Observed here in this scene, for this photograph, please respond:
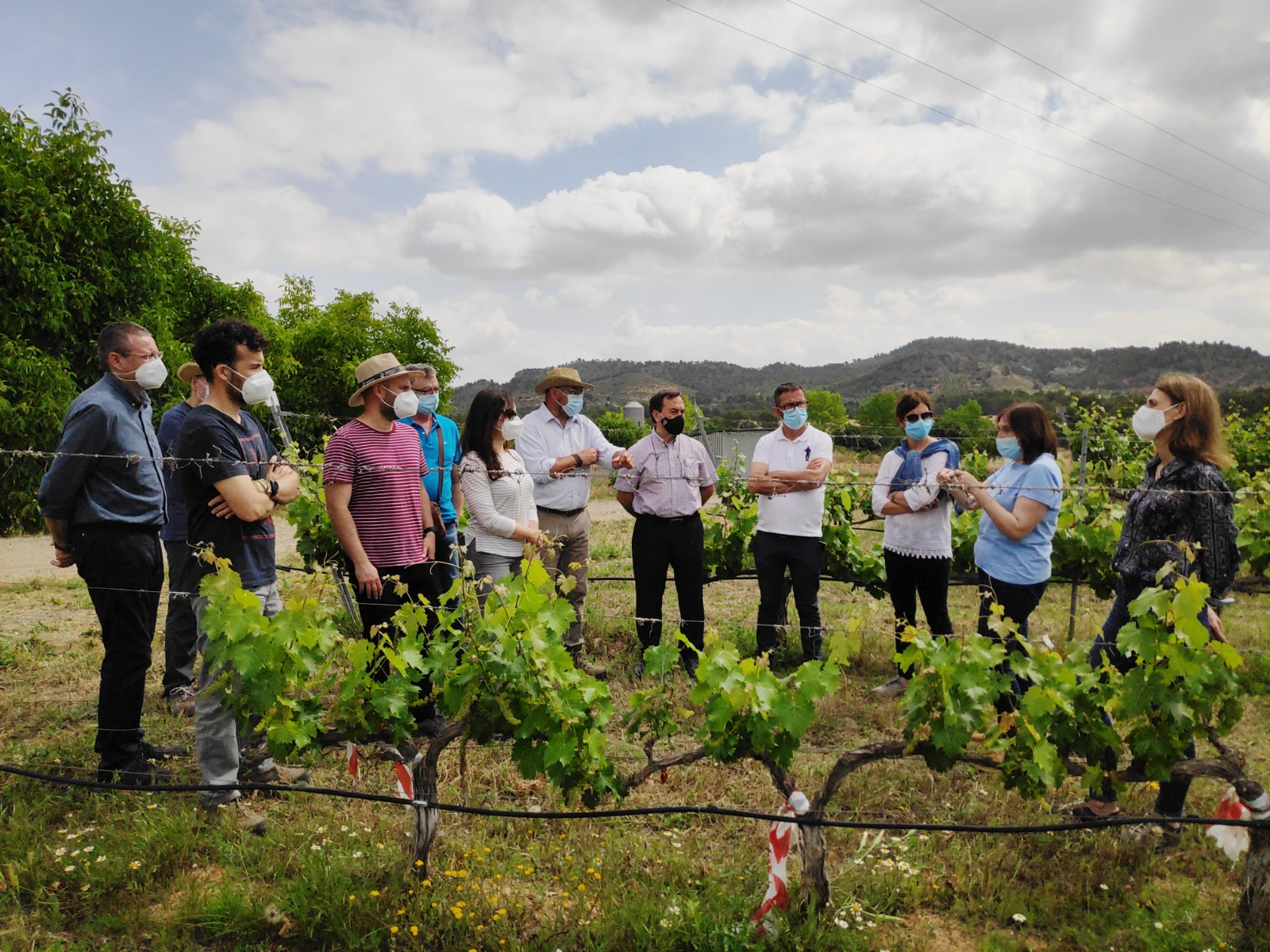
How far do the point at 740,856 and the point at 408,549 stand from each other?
1.95m

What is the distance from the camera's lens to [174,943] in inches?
97.3

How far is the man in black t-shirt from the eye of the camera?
10.0 ft

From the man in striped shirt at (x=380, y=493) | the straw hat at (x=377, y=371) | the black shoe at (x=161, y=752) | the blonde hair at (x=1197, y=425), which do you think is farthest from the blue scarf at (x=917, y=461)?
the black shoe at (x=161, y=752)

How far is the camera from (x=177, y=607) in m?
4.06

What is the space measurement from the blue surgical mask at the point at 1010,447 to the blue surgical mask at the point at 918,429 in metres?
0.49

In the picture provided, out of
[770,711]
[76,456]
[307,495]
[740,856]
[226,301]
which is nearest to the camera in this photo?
[770,711]

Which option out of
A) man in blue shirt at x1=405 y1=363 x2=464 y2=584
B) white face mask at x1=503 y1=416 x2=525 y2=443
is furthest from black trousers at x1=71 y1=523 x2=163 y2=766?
white face mask at x1=503 y1=416 x2=525 y2=443

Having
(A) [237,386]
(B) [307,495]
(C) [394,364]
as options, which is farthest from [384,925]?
(B) [307,495]

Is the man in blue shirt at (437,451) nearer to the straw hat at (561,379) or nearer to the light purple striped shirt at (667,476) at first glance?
the straw hat at (561,379)

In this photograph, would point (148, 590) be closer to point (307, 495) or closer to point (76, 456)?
point (76, 456)

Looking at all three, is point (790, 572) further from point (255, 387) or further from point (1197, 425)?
point (255, 387)

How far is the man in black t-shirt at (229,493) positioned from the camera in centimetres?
305

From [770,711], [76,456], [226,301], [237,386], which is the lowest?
[770,711]

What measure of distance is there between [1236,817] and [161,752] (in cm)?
423
